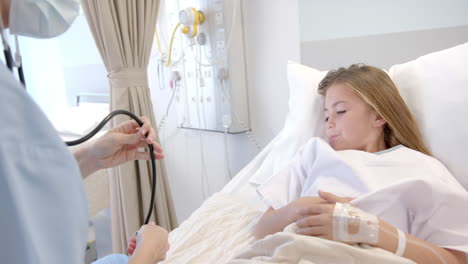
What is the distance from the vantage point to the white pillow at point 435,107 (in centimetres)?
111

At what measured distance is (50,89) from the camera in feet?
11.0

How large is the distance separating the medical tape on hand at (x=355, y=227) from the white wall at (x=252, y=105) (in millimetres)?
1061

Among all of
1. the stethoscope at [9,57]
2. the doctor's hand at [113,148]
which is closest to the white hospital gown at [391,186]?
the doctor's hand at [113,148]

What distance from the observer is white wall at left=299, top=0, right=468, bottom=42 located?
1.39 m

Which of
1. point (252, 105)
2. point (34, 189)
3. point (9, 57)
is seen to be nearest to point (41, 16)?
point (9, 57)

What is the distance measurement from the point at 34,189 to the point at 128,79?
149 centimetres

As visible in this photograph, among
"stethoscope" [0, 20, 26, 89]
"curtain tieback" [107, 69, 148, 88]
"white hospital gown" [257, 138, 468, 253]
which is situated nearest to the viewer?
"stethoscope" [0, 20, 26, 89]

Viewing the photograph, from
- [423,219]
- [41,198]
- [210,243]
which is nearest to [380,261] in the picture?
[423,219]

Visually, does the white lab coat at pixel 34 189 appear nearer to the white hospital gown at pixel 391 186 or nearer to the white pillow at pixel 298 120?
the white hospital gown at pixel 391 186

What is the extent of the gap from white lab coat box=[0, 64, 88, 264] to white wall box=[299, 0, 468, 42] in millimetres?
1421

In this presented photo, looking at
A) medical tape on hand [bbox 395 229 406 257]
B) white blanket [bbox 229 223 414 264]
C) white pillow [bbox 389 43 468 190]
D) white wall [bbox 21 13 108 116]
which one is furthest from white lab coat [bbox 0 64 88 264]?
white wall [bbox 21 13 108 116]

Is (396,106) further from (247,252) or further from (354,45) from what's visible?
(247,252)

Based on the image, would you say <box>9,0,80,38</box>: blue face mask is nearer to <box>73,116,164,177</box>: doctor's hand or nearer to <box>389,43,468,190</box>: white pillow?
<box>73,116,164,177</box>: doctor's hand

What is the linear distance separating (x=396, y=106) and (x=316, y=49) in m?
0.64
